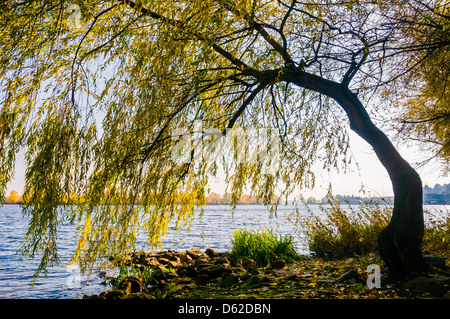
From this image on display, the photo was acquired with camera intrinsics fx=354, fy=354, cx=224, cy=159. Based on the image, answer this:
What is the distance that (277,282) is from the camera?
5.61m

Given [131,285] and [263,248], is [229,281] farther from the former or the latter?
[263,248]

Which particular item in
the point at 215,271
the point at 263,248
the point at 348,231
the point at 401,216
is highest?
the point at 401,216

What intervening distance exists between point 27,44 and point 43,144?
1.31m

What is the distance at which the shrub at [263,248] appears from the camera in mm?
7895

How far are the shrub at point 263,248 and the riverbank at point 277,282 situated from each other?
338 millimetres

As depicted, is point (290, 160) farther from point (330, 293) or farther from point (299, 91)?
point (330, 293)

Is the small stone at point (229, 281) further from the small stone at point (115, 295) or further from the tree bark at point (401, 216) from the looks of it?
the tree bark at point (401, 216)

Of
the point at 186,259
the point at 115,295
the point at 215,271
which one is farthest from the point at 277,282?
the point at 186,259

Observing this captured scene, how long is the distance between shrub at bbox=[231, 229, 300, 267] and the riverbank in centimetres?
34

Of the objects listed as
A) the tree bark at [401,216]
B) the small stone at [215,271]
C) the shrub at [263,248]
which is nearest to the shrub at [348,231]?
the shrub at [263,248]

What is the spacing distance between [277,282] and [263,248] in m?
2.47

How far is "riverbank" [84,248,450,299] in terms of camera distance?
14.2ft

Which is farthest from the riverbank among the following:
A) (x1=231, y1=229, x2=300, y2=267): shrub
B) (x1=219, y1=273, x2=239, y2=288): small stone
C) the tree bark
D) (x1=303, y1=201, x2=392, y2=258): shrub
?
(x1=303, y1=201, x2=392, y2=258): shrub
